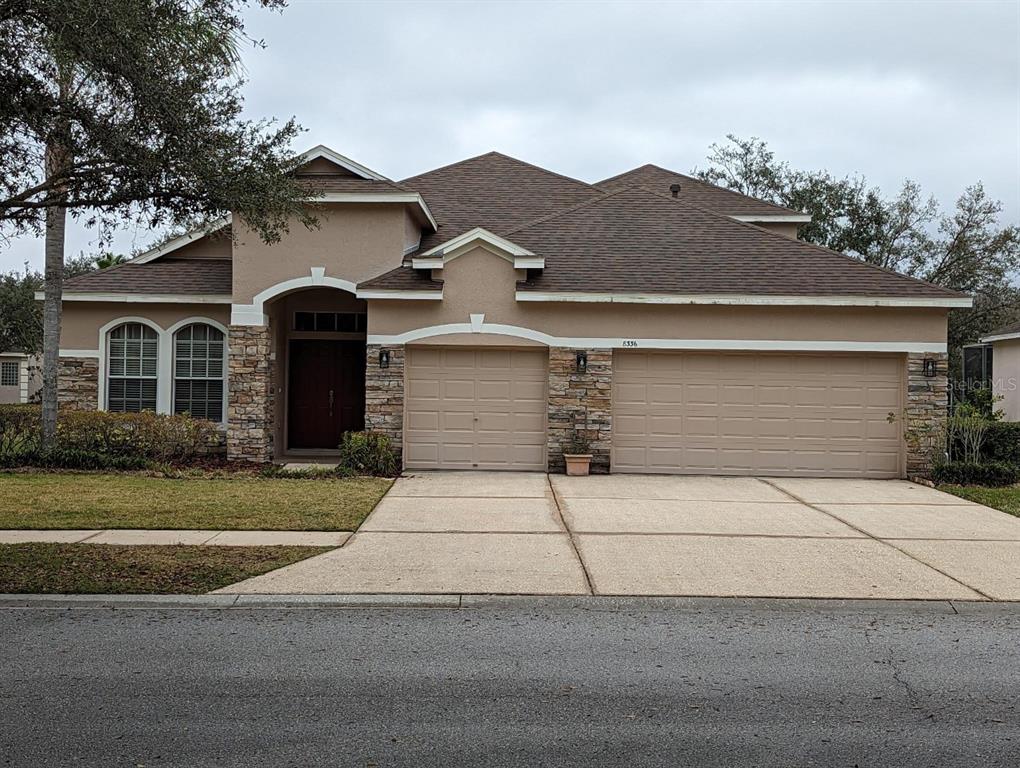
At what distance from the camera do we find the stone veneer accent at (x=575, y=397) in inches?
673

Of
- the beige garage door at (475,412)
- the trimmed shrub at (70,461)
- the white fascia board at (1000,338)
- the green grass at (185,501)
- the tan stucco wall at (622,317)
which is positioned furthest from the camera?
the white fascia board at (1000,338)

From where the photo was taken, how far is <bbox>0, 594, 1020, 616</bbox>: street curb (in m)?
7.93

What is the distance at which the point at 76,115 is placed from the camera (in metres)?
8.80

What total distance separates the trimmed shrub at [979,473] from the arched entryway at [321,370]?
36.3 ft

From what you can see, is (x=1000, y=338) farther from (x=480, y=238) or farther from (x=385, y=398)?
(x=385, y=398)

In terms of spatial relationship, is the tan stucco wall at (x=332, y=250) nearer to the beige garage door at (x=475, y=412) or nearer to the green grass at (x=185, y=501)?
the beige garage door at (x=475, y=412)

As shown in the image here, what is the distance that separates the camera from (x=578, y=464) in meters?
16.7

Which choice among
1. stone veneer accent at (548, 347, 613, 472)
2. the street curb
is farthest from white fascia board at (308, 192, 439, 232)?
the street curb

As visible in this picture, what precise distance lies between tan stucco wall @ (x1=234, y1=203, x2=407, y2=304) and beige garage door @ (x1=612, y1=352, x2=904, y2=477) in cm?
483

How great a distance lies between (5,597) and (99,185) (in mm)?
3804

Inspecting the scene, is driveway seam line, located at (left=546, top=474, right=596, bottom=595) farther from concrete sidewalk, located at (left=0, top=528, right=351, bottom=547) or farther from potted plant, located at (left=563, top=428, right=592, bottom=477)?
concrete sidewalk, located at (left=0, top=528, right=351, bottom=547)

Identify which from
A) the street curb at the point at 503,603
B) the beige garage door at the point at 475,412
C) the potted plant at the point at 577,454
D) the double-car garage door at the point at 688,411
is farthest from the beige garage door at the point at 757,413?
the street curb at the point at 503,603

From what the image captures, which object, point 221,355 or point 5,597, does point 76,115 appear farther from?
point 221,355

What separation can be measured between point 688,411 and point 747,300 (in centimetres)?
221
